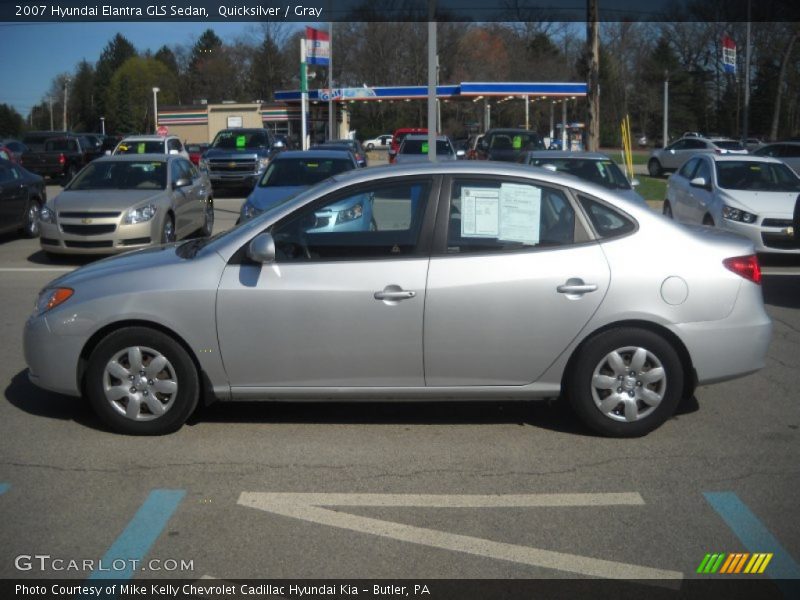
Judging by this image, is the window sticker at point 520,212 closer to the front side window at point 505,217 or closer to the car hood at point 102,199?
the front side window at point 505,217

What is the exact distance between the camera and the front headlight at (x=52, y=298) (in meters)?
5.86

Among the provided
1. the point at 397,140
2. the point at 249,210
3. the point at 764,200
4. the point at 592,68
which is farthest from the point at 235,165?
the point at 764,200

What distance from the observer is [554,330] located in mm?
5641

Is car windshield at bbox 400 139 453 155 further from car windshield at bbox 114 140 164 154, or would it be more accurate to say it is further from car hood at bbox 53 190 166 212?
car hood at bbox 53 190 166 212

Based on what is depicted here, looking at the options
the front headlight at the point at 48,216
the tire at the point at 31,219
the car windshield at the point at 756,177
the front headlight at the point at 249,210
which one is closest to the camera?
the front headlight at the point at 249,210

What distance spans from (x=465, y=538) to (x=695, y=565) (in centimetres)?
106

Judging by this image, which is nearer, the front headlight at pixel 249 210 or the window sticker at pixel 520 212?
the window sticker at pixel 520 212

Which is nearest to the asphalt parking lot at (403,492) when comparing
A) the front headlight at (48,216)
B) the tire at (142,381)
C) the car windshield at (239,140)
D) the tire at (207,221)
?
the tire at (142,381)

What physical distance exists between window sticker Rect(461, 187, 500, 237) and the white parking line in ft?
5.61

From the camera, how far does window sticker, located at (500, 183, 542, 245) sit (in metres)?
5.75

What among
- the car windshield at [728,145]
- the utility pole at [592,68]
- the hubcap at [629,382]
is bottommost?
the hubcap at [629,382]

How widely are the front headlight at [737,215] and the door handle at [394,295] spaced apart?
28.4 feet

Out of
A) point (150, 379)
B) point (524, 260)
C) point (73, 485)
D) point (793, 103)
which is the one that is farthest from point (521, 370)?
point (793, 103)

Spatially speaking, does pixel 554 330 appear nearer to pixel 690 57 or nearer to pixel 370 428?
pixel 370 428
